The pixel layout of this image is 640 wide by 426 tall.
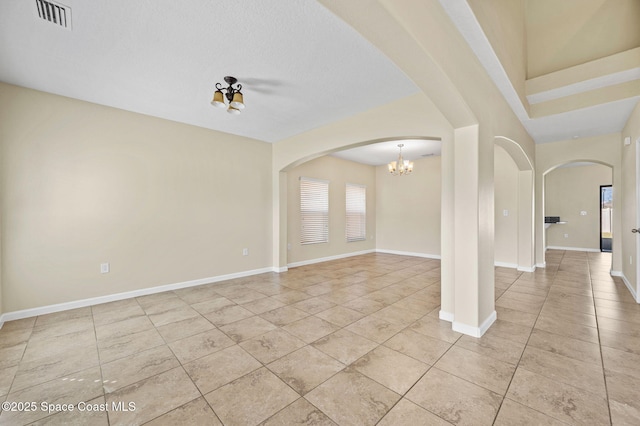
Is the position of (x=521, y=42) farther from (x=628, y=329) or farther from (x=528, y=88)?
(x=628, y=329)

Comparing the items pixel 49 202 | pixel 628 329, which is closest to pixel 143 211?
pixel 49 202

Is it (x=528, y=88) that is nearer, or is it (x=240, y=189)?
(x=528, y=88)

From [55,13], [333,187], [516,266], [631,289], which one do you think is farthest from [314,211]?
[631,289]

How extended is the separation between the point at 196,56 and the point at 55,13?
1.00 meters

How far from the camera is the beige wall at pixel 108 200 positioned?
3088 millimetres

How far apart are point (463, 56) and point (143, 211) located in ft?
14.9

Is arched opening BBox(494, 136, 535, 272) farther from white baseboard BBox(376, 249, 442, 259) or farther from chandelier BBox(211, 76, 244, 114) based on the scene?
chandelier BBox(211, 76, 244, 114)

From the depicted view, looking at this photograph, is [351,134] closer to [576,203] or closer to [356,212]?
[356,212]

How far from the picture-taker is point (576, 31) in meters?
3.55

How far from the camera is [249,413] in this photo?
1608 mm

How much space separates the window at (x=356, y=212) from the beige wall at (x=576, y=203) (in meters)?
6.26

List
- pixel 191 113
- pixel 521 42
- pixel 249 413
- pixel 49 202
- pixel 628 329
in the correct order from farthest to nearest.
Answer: pixel 191 113, pixel 521 42, pixel 49 202, pixel 628 329, pixel 249 413

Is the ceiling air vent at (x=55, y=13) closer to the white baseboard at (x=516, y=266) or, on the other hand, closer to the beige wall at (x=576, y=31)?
the beige wall at (x=576, y=31)

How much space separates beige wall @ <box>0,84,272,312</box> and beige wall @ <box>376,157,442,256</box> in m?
4.70
